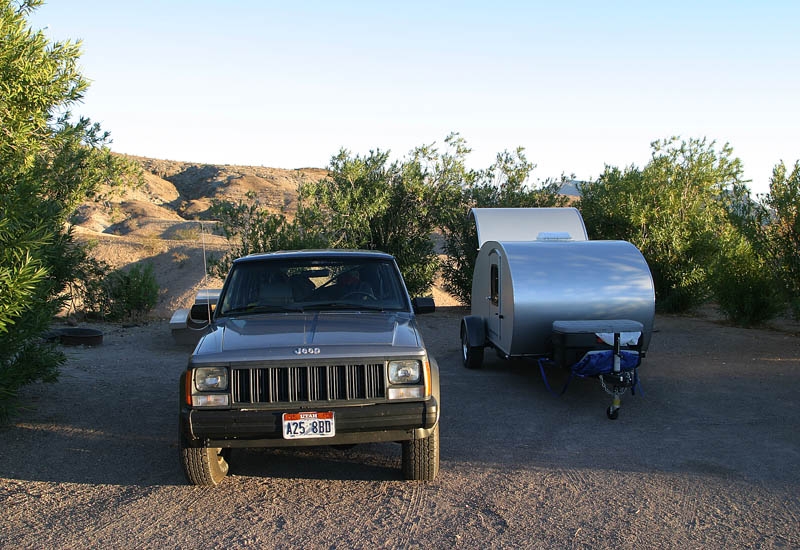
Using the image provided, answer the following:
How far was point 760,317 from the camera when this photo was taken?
16594mm

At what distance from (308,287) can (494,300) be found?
4.68 metres

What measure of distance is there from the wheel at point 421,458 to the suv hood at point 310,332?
2.42 ft

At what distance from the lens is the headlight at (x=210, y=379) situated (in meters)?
5.05

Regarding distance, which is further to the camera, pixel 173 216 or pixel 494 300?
pixel 173 216

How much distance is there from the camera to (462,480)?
→ 18.7 ft

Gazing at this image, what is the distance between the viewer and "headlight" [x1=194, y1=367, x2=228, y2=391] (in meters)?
5.05

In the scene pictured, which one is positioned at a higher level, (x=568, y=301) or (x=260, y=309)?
(x=260, y=309)

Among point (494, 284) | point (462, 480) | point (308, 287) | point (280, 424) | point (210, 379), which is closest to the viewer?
point (280, 424)

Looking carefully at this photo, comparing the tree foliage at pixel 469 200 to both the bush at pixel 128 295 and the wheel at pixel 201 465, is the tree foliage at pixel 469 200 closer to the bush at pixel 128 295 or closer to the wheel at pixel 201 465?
the bush at pixel 128 295

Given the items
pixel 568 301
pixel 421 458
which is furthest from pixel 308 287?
pixel 568 301

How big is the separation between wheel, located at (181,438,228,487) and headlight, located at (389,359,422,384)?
4.85 ft

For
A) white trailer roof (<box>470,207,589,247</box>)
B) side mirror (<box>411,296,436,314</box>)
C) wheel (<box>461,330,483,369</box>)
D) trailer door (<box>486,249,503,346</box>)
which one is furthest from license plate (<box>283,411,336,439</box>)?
white trailer roof (<box>470,207,589,247</box>)

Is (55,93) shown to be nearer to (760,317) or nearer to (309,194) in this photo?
(309,194)

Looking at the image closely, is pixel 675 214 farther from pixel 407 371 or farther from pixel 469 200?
pixel 407 371
